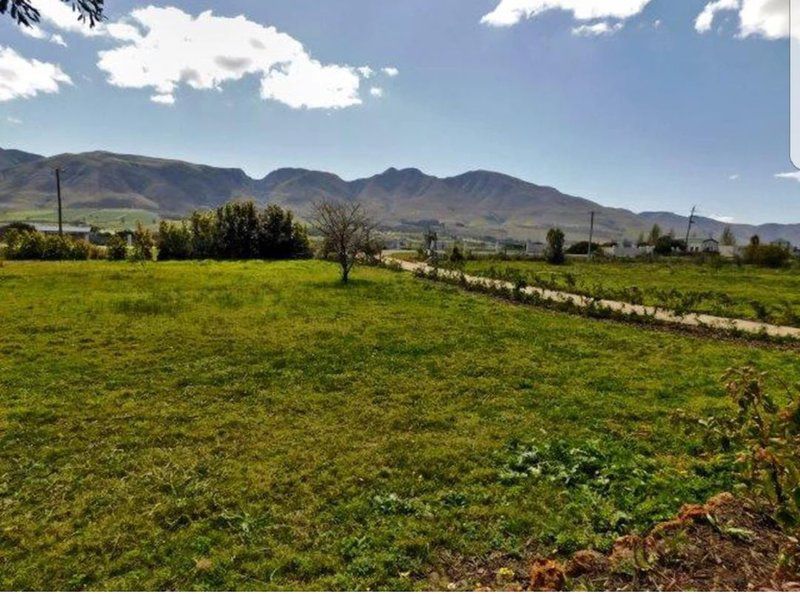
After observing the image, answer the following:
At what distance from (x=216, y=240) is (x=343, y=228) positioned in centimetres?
2074

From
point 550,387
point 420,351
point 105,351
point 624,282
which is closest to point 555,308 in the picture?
point 420,351

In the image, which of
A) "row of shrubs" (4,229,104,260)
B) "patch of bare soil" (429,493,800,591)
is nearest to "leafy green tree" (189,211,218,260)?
"row of shrubs" (4,229,104,260)

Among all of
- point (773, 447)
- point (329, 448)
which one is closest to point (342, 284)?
point (329, 448)

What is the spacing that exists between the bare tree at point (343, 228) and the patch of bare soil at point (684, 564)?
66.4 feet

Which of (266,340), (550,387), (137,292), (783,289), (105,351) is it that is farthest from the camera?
(783,289)

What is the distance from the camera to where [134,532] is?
459 cm

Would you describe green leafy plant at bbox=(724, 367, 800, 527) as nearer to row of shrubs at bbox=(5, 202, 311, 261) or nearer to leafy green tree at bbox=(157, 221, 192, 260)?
row of shrubs at bbox=(5, 202, 311, 261)

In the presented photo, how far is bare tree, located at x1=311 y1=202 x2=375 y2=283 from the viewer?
79.7 feet

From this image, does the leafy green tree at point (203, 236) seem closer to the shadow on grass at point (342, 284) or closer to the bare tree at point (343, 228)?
the bare tree at point (343, 228)

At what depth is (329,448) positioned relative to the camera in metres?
6.33

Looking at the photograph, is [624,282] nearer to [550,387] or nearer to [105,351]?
[550,387]

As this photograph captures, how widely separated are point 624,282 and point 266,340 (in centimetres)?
2199

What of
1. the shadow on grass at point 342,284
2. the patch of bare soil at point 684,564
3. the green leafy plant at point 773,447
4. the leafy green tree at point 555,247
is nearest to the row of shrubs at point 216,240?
the shadow on grass at point 342,284

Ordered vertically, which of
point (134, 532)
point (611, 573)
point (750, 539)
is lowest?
point (134, 532)
